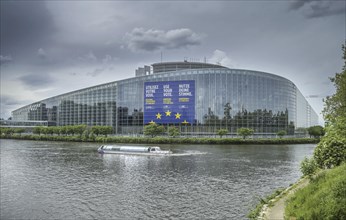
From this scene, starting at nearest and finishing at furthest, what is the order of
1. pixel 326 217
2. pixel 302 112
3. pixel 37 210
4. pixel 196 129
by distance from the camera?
pixel 326 217 < pixel 37 210 < pixel 196 129 < pixel 302 112

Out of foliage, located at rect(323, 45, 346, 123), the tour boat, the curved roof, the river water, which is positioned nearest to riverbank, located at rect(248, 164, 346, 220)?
the river water

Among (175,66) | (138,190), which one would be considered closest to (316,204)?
(138,190)

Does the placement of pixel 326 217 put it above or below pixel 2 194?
above

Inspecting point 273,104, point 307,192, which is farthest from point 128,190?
point 273,104

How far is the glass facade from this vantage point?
12875cm

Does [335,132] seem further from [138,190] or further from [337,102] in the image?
[138,190]

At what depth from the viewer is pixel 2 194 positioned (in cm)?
3127

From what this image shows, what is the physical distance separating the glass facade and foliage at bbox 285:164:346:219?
107781 mm

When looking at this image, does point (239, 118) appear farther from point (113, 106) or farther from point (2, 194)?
point (2, 194)

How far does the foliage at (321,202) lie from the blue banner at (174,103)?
354ft

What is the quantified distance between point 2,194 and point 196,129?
9969 cm

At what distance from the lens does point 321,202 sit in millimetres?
15836

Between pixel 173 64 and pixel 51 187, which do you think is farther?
pixel 173 64

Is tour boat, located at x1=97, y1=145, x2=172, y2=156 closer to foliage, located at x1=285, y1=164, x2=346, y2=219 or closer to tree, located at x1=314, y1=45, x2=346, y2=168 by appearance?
tree, located at x1=314, y1=45, x2=346, y2=168
